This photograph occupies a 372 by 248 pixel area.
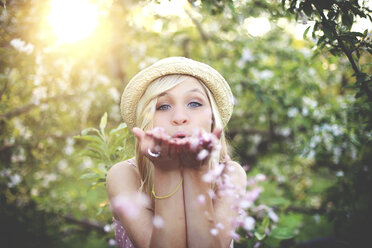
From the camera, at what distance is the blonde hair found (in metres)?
1.59

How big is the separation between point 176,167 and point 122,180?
1.67ft

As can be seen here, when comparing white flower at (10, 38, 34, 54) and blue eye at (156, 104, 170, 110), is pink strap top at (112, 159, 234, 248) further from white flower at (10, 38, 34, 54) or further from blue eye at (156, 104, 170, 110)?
white flower at (10, 38, 34, 54)

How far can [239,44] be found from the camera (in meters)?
4.13

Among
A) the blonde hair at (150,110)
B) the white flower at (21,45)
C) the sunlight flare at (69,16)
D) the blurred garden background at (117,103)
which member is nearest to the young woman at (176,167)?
the blonde hair at (150,110)

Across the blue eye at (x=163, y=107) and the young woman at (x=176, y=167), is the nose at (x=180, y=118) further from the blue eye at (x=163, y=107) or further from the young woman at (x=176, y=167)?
the blue eye at (x=163, y=107)

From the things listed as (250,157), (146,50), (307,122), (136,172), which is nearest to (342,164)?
(307,122)

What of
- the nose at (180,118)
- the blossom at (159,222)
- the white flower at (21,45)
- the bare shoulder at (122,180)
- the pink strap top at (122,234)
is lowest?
the pink strap top at (122,234)

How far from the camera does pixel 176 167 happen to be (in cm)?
128

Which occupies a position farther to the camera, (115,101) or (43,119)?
(115,101)

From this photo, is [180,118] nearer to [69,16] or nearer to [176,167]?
[176,167]

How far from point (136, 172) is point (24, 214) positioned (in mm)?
1844

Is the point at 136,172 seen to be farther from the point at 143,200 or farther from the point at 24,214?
the point at 24,214

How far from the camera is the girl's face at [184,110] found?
146 centimetres

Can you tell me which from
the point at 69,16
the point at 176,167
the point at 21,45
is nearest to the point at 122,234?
the point at 176,167
